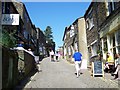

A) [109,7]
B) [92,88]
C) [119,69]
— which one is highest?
[109,7]

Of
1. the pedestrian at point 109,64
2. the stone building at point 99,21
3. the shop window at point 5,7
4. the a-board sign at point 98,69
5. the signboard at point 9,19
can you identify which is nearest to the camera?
the signboard at point 9,19

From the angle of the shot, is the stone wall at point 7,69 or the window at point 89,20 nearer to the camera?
the stone wall at point 7,69

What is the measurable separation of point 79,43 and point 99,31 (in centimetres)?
922

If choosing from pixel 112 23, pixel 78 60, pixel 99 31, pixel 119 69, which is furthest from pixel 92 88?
pixel 99 31

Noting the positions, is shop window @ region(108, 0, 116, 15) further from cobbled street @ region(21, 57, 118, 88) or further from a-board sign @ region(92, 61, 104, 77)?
cobbled street @ region(21, 57, 118, 88)

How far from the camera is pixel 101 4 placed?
1925 centimetres

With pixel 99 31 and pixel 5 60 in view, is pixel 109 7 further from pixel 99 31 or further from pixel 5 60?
pixel 5 60

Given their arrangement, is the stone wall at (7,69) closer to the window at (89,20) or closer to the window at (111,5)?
the window at (111,5)

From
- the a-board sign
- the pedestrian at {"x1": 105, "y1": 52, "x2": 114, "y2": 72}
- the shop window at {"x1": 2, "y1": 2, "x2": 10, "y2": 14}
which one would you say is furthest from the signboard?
the shop window at {"x1": 2, "y1": 2, "x2": 10, "y2": 14}

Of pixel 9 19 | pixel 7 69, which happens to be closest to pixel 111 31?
pixel 9 19

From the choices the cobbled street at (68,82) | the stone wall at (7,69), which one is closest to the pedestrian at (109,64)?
the cobbled street at (68,82)

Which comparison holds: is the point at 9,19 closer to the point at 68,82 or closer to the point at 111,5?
the point at 68,82

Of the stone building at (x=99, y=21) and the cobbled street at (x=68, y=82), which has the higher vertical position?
the stone building at (x=99, y=21)

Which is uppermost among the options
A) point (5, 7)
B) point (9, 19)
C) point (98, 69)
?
point (5, 7)
